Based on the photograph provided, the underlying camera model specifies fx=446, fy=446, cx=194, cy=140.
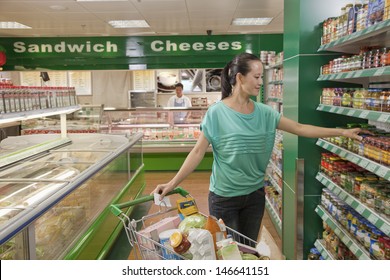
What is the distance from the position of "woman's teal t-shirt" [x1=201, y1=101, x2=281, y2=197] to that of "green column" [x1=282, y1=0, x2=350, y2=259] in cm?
117

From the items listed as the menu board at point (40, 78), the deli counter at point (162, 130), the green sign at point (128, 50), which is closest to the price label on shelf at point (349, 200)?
the deli counter at point (162, 130)

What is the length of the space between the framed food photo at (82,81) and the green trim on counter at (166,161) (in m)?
4.11

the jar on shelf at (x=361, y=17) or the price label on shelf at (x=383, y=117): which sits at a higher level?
the jar on shelf at (x=361, y=17)

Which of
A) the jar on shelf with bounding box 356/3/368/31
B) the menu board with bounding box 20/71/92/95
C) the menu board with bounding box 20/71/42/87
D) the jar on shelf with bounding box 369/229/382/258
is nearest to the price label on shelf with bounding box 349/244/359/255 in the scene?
the jar on shelf with bounding box 369/229/382/258

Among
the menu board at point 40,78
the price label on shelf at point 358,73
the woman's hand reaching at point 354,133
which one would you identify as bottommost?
the woman's hand reaching at point 354,133

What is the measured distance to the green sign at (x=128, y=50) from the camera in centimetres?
881

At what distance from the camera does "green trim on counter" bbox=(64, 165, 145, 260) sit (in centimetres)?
346

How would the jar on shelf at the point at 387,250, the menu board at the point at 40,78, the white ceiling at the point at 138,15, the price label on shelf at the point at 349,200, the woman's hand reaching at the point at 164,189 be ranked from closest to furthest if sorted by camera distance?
the woman's hand reaching at the point at 164,189
the jar on shelf at the point at 387,250
the price label on shelf at the point at 349,200
the white ceiling at the point at 138,15
the menu board at the point at 40,78

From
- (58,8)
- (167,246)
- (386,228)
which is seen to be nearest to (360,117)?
(386,228)

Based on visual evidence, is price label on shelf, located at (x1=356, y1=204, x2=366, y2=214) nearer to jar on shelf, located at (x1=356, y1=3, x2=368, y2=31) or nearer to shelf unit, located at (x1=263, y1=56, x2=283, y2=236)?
jar on shelf, located at (x1=356, y1=3, x2=368, y2=31)

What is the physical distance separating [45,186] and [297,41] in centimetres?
239

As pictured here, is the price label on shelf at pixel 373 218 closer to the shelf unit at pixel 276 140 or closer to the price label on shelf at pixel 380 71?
the price label on shelf at pixel 380 71

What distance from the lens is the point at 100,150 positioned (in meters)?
4.96
